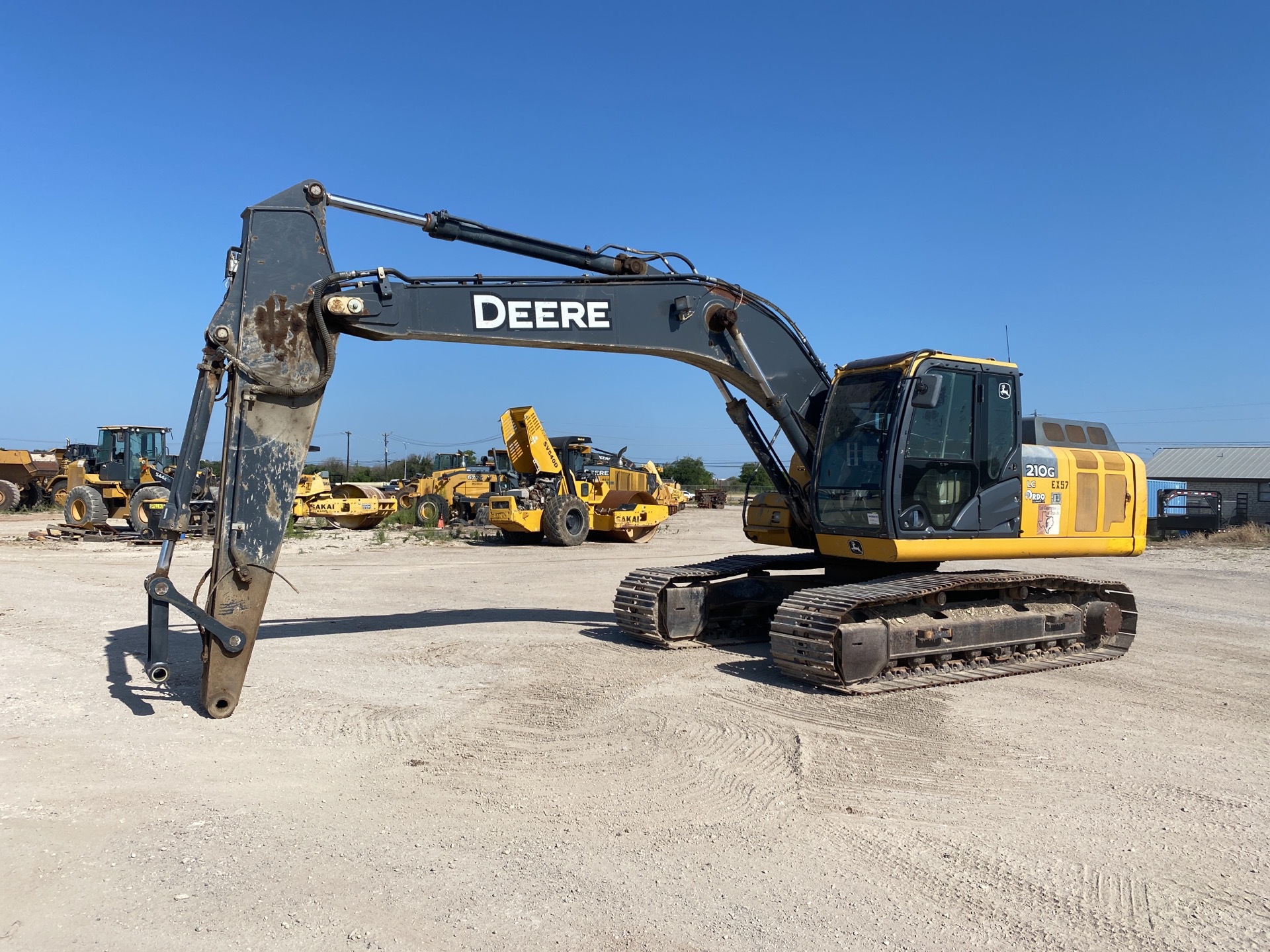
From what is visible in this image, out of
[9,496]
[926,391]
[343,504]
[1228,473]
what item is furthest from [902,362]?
[1228,473]

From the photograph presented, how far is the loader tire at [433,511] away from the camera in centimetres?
2925

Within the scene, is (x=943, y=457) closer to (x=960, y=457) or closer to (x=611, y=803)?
(x=960, y=457)

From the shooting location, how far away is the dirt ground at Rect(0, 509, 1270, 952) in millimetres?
3891

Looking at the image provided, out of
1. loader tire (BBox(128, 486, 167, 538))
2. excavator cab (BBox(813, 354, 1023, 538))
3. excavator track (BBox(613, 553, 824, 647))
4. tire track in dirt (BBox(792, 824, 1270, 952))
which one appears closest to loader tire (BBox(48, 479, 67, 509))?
loader tire (BBox(128, 486, 167, 538))

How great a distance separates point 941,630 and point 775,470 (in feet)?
7.42

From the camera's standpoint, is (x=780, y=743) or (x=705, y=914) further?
(x=780, y=743)

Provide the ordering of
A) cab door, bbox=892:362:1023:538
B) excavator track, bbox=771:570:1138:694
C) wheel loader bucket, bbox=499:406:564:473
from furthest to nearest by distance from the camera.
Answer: wheel loader bucket, bbox=499:406:564:473, cab door, bbox=892:362:1023:538, excavator track, bbox=771:570:1138:694

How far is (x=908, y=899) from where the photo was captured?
4.11 metres

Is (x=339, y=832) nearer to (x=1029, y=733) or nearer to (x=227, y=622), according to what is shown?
(x=227, y=622)

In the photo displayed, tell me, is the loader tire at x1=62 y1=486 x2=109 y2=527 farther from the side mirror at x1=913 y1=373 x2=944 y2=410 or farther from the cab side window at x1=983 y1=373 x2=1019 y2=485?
the cab side window at x1=983 y1=373 x2=1019 y2=485

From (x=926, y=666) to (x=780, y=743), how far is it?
8.77ft

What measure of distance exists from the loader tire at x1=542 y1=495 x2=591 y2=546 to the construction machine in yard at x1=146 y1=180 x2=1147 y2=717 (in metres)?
13.1

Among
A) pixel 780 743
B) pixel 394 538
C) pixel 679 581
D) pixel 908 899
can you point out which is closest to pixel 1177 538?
pixel 394 538

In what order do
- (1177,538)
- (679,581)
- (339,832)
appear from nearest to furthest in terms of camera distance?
1. (339,832)
2. (679,581)
3. (1177,538)
